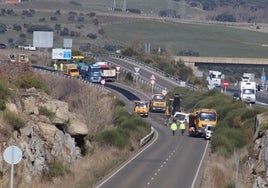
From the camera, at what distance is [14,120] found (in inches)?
1884

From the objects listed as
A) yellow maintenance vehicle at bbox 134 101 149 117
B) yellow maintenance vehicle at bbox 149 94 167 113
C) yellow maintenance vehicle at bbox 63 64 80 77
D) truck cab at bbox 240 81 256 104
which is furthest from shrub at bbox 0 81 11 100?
yellow maintenance vehicle at bbox 63 64 80 77

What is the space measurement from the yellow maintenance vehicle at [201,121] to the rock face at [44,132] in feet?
55.7

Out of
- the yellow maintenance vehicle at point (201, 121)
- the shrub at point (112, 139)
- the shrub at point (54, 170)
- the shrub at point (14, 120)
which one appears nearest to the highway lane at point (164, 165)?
the yellow maintenance vehicle at point (201, 121)

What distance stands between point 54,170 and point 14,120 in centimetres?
293

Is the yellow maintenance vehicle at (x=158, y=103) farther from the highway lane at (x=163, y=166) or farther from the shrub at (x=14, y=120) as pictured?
the shrub at (x=14, y=120)

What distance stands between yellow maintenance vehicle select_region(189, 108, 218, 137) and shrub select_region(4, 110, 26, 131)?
27603 millimetres

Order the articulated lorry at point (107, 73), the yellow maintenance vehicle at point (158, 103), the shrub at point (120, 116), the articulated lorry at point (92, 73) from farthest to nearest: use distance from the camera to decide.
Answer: the articulated lorry at point (107, 73), the articulated lorry at point (92, 73), the yellow maintenance vehicle at point (158, 103), the shrub at point (120, 116)

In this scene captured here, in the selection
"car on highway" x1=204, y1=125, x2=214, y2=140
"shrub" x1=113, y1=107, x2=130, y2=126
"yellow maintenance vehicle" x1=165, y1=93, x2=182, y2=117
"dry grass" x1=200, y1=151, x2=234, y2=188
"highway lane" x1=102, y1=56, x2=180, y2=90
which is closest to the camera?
"dry grass" x1=200, y1=151, x2=234, y2=188

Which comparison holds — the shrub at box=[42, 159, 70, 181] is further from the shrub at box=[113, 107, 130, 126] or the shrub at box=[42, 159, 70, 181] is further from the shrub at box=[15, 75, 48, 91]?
the shrub at box=[113, 107, 130, 126]

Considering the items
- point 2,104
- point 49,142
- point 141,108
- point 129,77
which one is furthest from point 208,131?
point 129,77

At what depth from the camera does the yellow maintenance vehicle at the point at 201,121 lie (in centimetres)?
7401

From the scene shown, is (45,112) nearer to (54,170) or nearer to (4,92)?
(4,92)

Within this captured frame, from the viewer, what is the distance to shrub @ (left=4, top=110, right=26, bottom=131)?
4766 centimetres

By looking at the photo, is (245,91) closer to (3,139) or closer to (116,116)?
(116,116)
